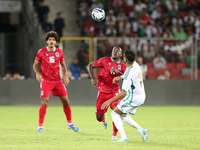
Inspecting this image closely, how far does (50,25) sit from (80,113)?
6512mm

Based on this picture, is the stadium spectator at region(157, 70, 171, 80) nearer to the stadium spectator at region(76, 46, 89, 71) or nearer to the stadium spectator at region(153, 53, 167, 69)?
the stadium spectator at region(153, 53, 167, 69)

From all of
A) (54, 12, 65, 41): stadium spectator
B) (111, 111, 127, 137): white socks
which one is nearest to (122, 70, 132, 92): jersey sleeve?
(111, 111, 127, 137): white socks

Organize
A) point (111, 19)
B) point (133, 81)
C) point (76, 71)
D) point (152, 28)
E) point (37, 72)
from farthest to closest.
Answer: point (152, 28), point (111, 19), point (76, 71), point (37, 72), point (133, 81)

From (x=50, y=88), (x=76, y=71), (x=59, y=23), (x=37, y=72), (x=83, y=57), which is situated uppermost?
(x=59, y=23)

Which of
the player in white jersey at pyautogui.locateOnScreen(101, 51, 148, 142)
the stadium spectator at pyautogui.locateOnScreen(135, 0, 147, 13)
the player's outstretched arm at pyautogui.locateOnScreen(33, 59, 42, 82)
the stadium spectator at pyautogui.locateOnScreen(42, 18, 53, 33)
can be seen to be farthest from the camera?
the stadium spectator at pyautogui.locateOnScreen(135, 0, 147, 13)

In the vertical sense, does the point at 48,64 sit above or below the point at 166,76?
above

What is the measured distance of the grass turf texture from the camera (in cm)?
870

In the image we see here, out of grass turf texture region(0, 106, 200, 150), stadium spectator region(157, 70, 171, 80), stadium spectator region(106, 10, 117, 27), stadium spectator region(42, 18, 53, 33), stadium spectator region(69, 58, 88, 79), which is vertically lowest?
grass turf texture region(0, 106, 200, 150)

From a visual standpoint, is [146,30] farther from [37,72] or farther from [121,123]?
[121,123]

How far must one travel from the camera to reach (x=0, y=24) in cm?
2556

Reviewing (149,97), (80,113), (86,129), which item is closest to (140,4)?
(149,97)

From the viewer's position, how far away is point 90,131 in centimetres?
1101

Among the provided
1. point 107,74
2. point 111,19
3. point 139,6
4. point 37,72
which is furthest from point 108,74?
point 139,6

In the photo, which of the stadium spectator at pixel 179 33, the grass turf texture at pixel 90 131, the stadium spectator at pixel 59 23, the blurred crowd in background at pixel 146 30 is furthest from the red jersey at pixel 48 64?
the stadium spectator at pixel 179 33
